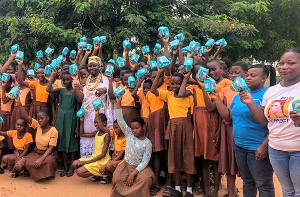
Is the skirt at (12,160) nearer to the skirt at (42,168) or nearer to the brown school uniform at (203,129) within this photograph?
the skirt at (42,168)

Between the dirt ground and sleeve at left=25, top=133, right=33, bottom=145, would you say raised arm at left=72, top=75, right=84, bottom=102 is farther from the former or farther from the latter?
the dirt ground

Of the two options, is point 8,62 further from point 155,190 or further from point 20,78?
point 155,190

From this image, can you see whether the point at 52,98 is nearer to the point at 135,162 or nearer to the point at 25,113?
the point at 25,113

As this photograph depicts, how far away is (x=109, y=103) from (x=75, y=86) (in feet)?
1.84

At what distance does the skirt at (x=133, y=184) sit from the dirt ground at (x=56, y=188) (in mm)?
361

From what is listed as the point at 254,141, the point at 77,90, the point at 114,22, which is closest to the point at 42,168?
the point at 77,90

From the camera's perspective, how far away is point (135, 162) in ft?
13.4

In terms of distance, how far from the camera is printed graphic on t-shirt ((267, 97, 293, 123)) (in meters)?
2.40

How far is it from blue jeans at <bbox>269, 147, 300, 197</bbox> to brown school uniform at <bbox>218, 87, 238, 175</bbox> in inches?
42.4

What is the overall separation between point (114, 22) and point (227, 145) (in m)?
5.85

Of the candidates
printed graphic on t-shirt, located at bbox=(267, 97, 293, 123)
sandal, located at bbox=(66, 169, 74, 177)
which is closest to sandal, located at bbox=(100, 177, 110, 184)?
sandal, located at bbox=(66, 169, 74, 177)

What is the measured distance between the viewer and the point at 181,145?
4.00m

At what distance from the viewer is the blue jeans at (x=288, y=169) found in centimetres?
238

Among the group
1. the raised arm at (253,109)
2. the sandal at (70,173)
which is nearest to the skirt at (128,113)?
the sandal at (70,173)
